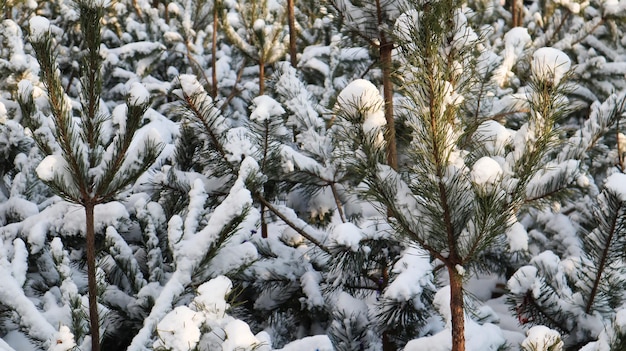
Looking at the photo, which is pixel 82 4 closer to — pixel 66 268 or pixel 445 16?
pixel 66 268

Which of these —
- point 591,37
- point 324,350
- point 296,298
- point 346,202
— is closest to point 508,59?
point 346,202

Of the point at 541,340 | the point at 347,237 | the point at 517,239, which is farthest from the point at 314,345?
the point at 517,239

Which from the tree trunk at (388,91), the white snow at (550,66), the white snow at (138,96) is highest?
the tree trunk at (388,91)

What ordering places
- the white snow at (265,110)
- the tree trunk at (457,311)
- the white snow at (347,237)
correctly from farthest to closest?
the white snow at (265,110) < the white snow at (347,237) < the tree trunk at (457,311)

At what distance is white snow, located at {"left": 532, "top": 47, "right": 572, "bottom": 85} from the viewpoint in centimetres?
156

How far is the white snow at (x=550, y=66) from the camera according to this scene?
61.5 inches

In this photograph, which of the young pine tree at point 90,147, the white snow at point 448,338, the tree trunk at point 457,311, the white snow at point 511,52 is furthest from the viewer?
the white snow at point 511,52

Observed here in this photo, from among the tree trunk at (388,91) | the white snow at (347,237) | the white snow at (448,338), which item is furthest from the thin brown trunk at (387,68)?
the white snow at (448,338)

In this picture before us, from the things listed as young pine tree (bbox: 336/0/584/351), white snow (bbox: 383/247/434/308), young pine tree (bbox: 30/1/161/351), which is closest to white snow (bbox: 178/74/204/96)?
young pine tree (bbox: 30/1/161/351)

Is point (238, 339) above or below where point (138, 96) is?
below

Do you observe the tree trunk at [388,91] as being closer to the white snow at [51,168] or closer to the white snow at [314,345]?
the white snow at [314,345]

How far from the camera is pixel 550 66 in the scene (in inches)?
61.9

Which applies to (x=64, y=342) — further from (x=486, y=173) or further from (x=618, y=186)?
(x=618, y=186)

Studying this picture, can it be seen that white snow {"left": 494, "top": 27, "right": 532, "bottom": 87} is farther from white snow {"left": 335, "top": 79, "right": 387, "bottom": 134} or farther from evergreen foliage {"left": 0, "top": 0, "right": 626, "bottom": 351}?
white snow {"left": 335, "top": 79, "right": 387, "bottom": 134}
